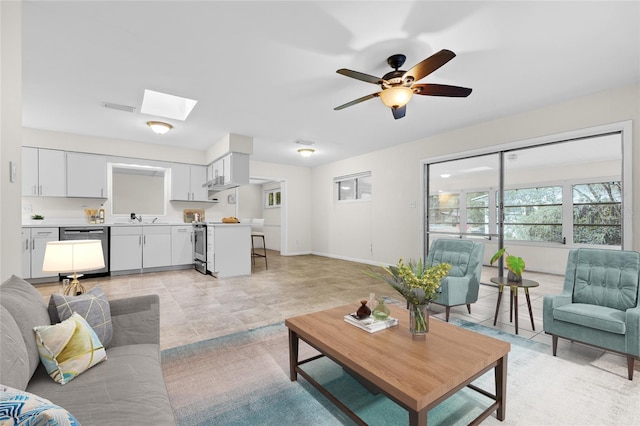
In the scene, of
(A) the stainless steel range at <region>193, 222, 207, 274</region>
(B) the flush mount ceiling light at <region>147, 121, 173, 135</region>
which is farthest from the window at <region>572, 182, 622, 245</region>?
(B) the flush mount ceiling light at <region>147, 121, 173, 135</region>

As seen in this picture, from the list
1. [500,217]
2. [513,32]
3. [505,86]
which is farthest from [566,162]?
[513,32]

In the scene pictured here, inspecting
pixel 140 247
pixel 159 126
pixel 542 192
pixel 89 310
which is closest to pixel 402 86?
pixel 89 310

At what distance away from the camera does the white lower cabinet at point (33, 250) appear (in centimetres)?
459

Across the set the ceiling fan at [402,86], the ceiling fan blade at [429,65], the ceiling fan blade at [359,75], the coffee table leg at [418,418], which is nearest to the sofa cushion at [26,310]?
the coffee table leg at [418,418]

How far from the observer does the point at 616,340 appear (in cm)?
207

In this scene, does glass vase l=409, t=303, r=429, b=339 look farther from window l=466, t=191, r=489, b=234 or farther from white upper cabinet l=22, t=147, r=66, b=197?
white upper cabinet l=22, t=147, r=66, b=197

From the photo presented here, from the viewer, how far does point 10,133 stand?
1.72 m

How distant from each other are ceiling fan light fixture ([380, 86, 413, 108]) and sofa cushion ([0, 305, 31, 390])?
9.77ft

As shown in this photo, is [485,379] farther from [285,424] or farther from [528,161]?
[528,161]

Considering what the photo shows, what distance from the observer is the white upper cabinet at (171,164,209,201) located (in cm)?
620

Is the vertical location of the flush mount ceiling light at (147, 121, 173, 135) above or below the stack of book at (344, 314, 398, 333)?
above

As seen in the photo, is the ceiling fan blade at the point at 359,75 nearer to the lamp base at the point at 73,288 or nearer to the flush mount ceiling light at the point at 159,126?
the lamp base at the point at 73,288

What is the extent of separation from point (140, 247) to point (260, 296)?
10.1ft

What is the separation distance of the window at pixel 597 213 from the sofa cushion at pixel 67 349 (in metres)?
5.07
